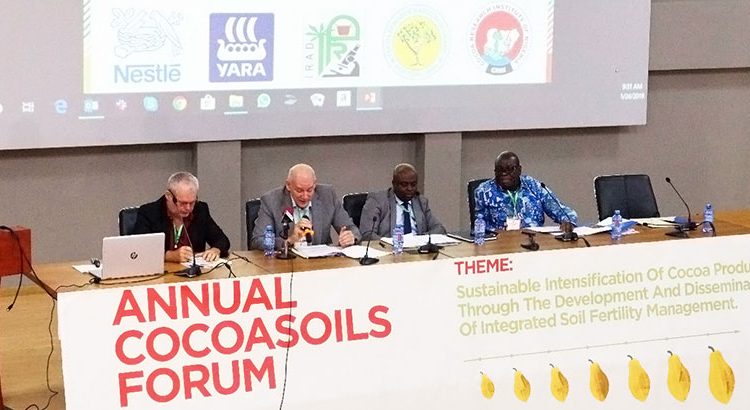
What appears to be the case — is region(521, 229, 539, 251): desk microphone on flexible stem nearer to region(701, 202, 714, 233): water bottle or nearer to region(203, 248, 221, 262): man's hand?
region(701, 202, 714, 233): water bottle

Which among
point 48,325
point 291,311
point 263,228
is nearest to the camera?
point 291,311

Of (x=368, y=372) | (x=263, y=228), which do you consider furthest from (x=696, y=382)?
(x=263, y=228)

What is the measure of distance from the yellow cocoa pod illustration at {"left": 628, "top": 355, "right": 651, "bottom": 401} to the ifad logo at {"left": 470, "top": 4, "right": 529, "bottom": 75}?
3.49m

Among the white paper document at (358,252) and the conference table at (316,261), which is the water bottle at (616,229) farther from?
the white paper document at (358,252)

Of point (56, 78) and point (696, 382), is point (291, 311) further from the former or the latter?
point (56, 78)

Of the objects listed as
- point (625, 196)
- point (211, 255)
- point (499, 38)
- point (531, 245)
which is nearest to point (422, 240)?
point (531, 245)

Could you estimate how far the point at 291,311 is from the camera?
458cm

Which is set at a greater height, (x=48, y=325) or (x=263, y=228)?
(x=263, y=228)

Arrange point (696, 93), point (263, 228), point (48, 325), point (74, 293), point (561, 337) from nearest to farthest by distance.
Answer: point (74, 293)
point (561, 337)
point (263, 228)
point (48, 325)
point (696, 93)

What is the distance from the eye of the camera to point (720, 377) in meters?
5.10

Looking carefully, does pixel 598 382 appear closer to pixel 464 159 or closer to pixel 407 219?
pixel 407 219

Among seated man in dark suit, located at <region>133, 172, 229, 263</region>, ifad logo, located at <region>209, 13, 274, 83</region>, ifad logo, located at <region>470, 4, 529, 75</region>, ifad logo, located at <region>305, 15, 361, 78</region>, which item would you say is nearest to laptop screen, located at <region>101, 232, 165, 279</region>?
seated man in dark suit, located at <region>133, 172, 229, 263</region>

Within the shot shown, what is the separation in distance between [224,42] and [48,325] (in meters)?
2.12

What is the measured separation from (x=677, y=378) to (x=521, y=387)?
73cm
